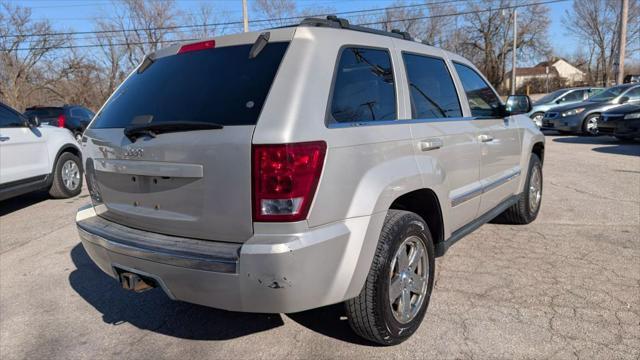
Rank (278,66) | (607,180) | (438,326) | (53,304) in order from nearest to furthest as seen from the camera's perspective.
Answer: (278,66) → (438,326) → (53,304) → (607,180)

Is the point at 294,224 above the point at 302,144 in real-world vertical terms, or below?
below

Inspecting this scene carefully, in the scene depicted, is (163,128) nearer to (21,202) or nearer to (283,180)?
(283,180)

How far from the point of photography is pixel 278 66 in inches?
92.3

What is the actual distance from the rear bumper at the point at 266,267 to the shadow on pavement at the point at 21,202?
584cm

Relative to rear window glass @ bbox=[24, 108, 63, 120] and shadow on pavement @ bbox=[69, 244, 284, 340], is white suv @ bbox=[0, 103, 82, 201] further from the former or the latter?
rear window glass @ bbox=[24, 108, 63, 120]

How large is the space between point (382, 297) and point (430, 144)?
105cm

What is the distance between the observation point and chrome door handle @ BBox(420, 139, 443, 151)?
9.52 ft

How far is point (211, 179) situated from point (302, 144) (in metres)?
0.49

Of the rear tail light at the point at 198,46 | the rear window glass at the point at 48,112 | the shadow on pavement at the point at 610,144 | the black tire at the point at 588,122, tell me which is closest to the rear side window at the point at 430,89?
the rear tail light at the point at 198,46

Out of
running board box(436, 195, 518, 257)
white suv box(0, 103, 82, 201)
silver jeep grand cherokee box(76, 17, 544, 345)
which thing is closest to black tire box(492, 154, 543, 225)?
running board box(436, 195, 518, 257)

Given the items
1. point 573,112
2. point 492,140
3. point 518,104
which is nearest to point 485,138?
point 492,140

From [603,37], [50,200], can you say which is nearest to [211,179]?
[50,200]

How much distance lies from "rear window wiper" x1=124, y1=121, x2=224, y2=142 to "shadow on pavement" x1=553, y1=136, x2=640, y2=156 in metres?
10.5

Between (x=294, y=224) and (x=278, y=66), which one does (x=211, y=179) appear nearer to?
(x=294, y=224)
